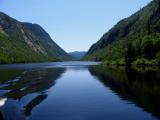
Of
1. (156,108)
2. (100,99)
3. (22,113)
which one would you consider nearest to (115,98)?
(100,99)

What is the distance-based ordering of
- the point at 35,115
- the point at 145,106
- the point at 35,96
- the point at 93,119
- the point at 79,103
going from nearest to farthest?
the point at 93,119, the point at 35,115, the point at 145,106, the point at 79,103, the point at 35,96

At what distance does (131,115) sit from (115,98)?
17945mm

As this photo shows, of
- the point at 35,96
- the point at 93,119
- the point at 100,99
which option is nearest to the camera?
the point at 93,119

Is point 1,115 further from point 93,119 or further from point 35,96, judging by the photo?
point 35,96

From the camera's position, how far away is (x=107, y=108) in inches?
2096

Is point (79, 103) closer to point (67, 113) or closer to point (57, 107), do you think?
point (57, 107)

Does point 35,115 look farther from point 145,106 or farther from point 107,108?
point 145,106

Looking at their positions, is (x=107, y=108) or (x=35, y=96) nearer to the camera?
(x=107, y=108)

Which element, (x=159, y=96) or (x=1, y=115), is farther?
(x=159, y=96)

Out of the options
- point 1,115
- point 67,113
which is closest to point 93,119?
point 67,113

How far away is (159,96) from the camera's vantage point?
61.7 m

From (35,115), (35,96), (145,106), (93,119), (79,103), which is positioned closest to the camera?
(93,119)

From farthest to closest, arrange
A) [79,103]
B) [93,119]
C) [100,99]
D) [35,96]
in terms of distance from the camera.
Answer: [35,96] < [100,99] < [79,103] < [93,119]

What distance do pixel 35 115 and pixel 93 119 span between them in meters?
10.2
